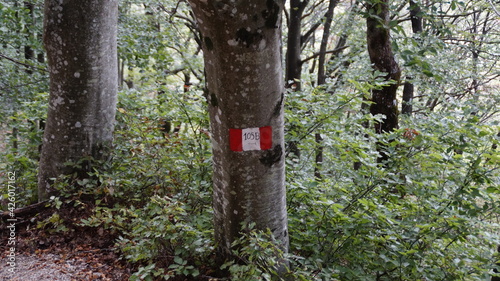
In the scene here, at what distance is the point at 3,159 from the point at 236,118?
415cm

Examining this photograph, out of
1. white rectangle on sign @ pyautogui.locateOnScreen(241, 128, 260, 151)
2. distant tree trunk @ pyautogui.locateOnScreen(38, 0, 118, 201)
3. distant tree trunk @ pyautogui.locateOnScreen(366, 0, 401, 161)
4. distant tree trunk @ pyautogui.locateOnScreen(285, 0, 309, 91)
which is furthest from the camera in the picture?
distant tree trunk @ pyautogui.locateOnScreen(285, 0, 309, 91)

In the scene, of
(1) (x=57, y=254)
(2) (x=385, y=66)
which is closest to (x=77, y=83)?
(1) (x=57, y=254)

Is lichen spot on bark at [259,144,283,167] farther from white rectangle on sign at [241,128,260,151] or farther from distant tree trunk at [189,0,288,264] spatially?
white rectangle on sign at [241,128,260,151]

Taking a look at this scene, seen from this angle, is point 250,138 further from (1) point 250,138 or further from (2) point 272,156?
(2) point 272,156

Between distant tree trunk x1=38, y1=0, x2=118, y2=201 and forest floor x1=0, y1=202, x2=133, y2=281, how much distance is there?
0.47 m

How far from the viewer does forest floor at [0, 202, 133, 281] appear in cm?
294

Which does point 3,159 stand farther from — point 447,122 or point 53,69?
point 447,122

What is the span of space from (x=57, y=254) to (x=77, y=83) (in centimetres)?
174

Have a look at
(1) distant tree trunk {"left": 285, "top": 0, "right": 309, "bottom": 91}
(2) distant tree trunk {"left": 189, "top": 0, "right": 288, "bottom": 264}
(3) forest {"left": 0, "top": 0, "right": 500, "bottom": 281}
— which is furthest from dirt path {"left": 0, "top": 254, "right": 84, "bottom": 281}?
(1) distant tree trunk {"left": 285, "top": 0, "right": 309, "bottom": 91}

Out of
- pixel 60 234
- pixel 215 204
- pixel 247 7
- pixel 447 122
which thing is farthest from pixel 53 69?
pixel 447 122

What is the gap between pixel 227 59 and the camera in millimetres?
1970

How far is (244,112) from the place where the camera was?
2.11 m

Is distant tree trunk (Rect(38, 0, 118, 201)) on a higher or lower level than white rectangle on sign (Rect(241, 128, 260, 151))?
higher

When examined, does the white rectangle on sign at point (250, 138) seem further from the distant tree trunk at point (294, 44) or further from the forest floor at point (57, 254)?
the distant tree trunk at point (294, 44)
